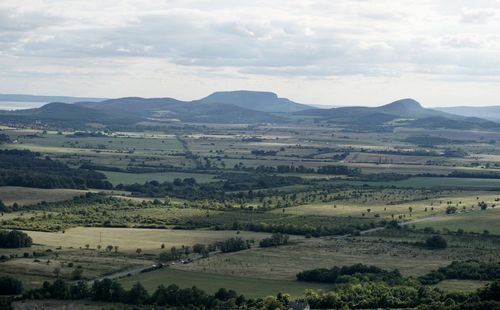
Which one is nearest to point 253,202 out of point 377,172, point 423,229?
point 423,229

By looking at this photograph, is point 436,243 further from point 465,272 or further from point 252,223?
point 252,223

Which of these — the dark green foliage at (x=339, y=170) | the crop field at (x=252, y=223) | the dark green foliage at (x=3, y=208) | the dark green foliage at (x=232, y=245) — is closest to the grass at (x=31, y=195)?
the crop field at (x=252, y=223)

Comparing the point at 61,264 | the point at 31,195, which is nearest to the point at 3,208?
the point at 31,195

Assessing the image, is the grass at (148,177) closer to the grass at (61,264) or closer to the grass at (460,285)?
the grass at (61,264)

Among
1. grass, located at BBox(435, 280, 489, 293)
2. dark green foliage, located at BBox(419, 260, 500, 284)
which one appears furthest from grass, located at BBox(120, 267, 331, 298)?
grass, located at BBox(435, 280, 489, 293)

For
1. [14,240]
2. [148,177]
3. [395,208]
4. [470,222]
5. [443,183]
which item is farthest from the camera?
[148,177]

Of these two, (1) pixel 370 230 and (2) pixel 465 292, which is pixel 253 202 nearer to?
(1) pixel 370 230
